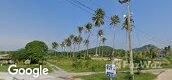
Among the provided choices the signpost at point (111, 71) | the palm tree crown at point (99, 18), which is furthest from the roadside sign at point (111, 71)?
the palm tree crown at point (99, 18)

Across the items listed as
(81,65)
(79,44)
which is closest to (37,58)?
(81,65)

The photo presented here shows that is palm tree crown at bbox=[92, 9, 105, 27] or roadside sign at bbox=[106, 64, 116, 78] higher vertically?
palm tree crown at bbox=[92, 9, 105, 27]

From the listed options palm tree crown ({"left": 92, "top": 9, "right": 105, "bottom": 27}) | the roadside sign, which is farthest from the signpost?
palm tree crown ({"left": 92, "top": 9, "right": 105, "bottom": 27})

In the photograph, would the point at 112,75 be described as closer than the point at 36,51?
Yes

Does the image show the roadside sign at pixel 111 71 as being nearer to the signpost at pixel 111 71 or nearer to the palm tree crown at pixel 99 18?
the signpost at pixel 111 71

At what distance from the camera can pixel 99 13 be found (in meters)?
129

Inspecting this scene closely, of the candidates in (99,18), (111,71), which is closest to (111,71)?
(111,71)

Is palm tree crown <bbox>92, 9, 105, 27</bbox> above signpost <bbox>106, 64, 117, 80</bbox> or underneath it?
above

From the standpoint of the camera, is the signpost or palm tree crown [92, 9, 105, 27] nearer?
the signpost

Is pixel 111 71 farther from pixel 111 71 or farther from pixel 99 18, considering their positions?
pixel 99 18

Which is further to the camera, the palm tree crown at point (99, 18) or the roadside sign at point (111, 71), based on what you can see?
the palm tree crown at point (99, 18)

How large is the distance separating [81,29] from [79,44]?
1542cm

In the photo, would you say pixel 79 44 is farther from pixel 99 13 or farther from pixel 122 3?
pixel 122 3

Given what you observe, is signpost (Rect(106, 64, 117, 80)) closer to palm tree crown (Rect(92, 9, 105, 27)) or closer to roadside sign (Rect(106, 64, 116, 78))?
roadside sign (Rect(106, 64, 116, 78))
